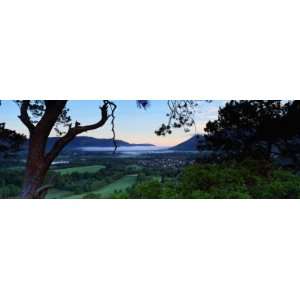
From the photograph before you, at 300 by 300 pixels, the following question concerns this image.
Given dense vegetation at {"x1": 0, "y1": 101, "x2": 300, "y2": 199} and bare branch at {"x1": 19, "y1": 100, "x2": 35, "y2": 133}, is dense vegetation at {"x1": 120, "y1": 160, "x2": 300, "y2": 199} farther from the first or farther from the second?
bare branch at {"x1": 19, "y1": 100, "x2": 35, "y2": 133}

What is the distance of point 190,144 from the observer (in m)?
5.08

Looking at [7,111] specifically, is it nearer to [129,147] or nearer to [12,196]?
[12,196]

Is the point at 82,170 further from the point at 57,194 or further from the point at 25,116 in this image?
the point at 25,116

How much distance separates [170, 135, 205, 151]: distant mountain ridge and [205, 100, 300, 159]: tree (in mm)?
90

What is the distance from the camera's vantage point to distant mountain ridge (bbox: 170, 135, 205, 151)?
508 cm

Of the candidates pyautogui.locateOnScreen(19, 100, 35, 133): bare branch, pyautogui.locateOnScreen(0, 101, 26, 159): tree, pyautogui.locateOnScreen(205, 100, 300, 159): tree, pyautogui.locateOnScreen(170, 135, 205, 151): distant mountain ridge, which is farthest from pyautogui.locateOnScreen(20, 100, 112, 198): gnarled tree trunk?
pyautogui.locateOnScreen(205, 100, 300, 159): tree

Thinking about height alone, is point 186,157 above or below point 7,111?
below

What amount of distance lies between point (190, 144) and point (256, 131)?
0.61 m

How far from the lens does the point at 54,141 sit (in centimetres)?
514

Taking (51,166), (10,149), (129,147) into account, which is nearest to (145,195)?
(129,147)

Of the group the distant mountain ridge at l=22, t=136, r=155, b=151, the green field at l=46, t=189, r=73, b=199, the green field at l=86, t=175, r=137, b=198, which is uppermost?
Answer: the distant mountain ridge at l=22, t=136, r=155, b=151

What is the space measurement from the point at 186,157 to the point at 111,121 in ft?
2.39

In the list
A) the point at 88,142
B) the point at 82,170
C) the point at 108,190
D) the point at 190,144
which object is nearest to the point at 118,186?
the point at 108,190

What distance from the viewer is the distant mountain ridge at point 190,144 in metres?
5.08
